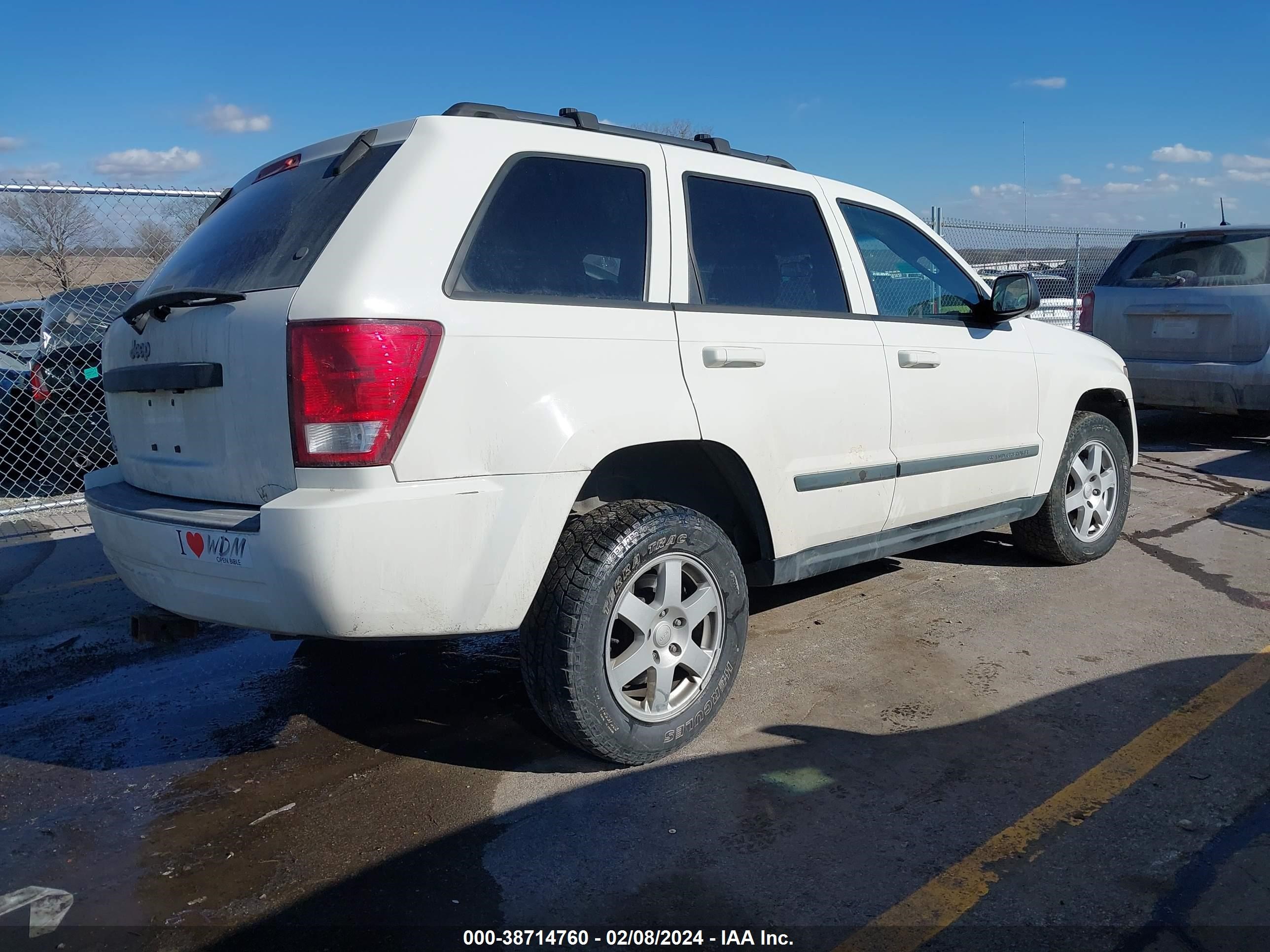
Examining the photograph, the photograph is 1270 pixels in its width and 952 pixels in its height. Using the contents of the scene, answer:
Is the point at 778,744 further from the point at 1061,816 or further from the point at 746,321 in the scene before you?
the point at 746,321

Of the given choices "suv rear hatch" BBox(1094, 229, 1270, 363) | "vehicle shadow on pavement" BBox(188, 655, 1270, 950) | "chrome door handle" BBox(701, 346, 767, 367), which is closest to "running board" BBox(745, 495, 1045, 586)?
"vehicle shadow on pavement" BBox(188, 655, 1270, 950)

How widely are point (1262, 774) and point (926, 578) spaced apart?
2.29 m

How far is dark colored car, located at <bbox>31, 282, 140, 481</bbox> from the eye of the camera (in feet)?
26.1

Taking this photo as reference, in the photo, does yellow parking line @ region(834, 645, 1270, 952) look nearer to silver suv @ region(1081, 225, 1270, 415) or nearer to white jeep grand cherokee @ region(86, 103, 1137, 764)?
white jeep grand cherokee @ region(86, 103, 1137, 764)

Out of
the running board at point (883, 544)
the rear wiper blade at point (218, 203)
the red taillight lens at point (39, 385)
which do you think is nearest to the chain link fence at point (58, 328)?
A: the red taillight lens at point (39, 385)

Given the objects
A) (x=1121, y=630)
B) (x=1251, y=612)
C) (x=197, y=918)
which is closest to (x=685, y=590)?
(x=197, y=918)

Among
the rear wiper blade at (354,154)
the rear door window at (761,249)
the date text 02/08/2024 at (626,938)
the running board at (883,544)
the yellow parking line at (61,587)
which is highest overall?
the rear wiper blade at (354,154)

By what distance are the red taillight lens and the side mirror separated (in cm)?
716

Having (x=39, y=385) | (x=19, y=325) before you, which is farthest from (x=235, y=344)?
(x=19, y=325)

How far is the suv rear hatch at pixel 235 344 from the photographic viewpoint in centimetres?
285

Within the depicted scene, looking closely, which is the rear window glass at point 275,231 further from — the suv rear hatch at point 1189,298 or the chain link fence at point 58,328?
the suv rear hatch at point 1189,298

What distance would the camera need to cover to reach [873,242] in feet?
14.2

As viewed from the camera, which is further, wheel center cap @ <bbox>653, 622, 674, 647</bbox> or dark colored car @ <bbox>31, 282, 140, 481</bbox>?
dark colored car @ <bbox>31, 282, 140, 481</bbox>

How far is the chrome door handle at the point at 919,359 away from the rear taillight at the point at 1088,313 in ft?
19.1
